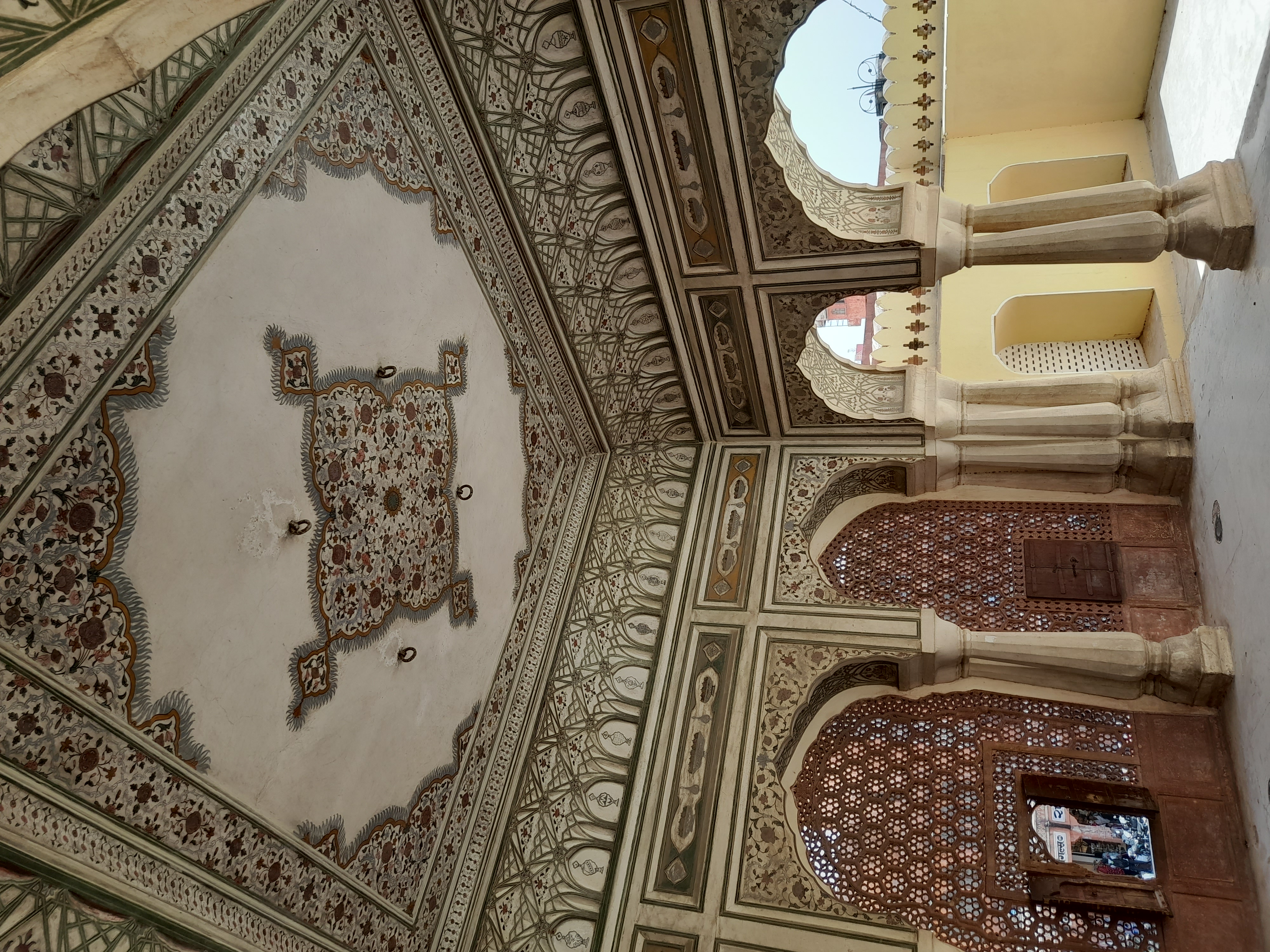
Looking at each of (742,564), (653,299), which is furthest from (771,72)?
(742,564)

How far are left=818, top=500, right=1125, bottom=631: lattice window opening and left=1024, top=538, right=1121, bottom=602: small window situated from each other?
0.03 meters

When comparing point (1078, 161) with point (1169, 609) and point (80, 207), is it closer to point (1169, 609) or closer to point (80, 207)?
point (1169, 609)

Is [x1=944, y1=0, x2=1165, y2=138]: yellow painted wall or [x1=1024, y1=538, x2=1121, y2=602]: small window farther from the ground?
[x1=944, y1=0, x2=1165, y2=138]: yellow painted wall

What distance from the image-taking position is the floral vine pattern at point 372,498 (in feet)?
9.51

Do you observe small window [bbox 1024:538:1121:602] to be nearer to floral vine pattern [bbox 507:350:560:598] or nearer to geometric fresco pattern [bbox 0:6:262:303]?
floral vine pattern [bbox 507:350:560:598]

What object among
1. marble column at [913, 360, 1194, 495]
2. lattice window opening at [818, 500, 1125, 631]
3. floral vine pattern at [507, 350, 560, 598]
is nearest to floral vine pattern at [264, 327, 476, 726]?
floral vine pattern at [507, 350, 560, 598]

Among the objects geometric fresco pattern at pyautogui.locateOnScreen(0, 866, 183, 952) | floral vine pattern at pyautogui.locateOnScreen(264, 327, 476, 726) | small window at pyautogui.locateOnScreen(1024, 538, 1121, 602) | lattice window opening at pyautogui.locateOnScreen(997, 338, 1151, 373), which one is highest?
lattice window opening at pyautogui.locateOnScreen(997, 338, 1151, 373)

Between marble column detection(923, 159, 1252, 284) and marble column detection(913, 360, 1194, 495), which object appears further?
marble column detection(913, 360, 1194, 495)

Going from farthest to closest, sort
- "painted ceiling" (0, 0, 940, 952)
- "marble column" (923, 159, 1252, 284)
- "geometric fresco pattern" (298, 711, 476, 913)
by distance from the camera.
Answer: "marble column" (923, 159, 1252, 284) → "geometric fresco pattern" (298, 711, 476, 913) → "painted ceiling" (0, 0, 940, 952)

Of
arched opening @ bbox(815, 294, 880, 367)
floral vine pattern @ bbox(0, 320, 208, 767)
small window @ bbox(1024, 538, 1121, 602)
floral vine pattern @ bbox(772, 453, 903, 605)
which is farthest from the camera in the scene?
arched opening @ bbox(815, 294, 880, 367)

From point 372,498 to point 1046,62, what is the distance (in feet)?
16.3

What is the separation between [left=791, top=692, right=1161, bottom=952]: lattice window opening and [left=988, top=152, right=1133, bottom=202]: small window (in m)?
3.36

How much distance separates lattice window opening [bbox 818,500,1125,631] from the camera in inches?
162

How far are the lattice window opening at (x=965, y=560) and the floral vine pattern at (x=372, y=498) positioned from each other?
1.90 m
